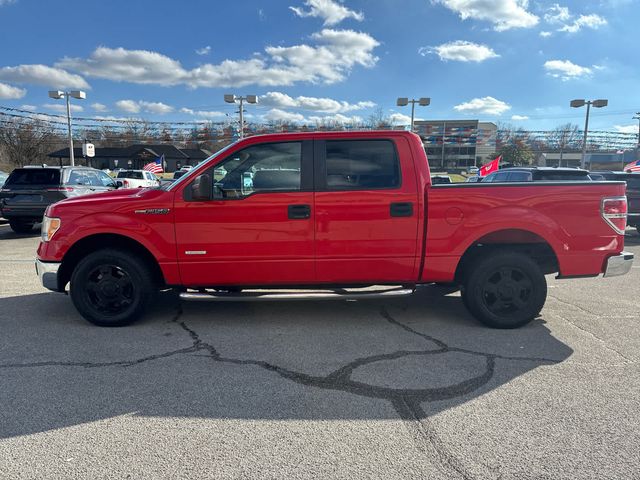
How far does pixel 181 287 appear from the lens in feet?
15.3

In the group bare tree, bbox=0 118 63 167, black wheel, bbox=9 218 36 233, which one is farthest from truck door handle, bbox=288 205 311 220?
bare tree, bbox=0 118 63 167

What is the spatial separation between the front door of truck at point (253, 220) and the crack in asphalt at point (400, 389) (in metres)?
0.82

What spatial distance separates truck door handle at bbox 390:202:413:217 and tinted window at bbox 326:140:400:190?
21cm

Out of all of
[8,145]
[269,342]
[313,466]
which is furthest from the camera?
[8,145]

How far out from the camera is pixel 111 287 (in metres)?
4.53

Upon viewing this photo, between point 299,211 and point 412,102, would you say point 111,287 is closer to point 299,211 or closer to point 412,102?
point 299,211

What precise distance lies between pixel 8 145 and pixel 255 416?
6509 cm

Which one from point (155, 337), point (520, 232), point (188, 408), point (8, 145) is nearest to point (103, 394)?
point (188, 408)

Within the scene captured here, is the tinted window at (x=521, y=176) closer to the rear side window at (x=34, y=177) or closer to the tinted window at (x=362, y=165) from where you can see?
the tinted window at (x=362, y=165)

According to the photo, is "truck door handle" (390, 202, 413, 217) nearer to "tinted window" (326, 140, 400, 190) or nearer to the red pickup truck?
the red pickup truck

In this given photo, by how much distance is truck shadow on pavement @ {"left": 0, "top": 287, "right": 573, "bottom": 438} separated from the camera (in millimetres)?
2990

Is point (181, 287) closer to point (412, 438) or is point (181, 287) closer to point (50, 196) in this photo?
point (412, 438)

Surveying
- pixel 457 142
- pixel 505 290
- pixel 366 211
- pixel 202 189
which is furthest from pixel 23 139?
pixel 457 142

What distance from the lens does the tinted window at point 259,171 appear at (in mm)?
4367
